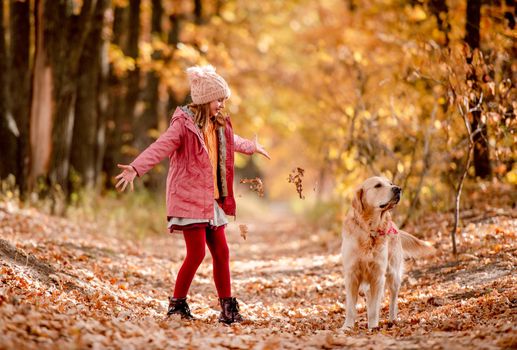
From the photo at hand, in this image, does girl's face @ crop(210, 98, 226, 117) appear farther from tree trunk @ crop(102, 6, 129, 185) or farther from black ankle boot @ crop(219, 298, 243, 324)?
tree trunk @ crop(102, 6, 129, 185)

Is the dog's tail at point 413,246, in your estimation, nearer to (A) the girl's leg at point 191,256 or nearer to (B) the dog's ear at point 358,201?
(B) the dog's ear at point 358,201

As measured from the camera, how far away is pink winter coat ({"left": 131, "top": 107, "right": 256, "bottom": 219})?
5395mm

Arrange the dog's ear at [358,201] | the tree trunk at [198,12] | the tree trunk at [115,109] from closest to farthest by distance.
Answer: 1. the dog's ear at [358,201]
2. the tree trunk at [115,109]
3. the tree trunk at [198,12]

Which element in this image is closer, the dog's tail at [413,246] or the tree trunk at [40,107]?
the dog's tail at [413,246]

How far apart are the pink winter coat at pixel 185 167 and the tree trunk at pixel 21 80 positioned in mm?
6255

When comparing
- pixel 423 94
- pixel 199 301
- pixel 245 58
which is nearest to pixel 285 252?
pixel 423 94

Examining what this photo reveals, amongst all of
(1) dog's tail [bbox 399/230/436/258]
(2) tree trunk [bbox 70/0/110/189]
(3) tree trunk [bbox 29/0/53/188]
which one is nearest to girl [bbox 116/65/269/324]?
(1) dog's tail [bbox 399/230/436/258]

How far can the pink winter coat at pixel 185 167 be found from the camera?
17.7 feet

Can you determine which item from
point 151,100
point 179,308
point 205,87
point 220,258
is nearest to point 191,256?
point 220,258

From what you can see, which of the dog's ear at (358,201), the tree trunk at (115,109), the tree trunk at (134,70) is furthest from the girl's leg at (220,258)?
the tree trunk at (115,109)

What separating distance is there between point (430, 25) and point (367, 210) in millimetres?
7165

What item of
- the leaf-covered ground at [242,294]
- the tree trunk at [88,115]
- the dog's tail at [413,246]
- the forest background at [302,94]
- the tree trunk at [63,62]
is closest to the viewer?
the leaf-covered ground at [242,294]

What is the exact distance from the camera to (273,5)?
20.5m

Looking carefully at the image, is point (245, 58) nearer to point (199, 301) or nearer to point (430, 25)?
point (430, 25)
